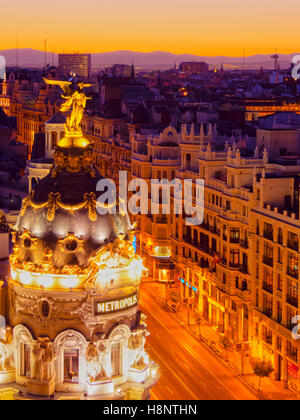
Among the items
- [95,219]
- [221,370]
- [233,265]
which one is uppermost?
[95,219]

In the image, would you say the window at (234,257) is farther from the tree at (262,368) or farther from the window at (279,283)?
the tree at (262,368)

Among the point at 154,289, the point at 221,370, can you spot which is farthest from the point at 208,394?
the point at 154,289

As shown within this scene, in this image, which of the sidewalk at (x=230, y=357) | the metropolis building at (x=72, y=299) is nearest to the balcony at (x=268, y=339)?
the sidewalk at (x=230, y=357)

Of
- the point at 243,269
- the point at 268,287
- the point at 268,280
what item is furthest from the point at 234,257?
the point at 268,287

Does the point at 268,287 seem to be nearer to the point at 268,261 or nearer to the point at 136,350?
the point at 268,261
